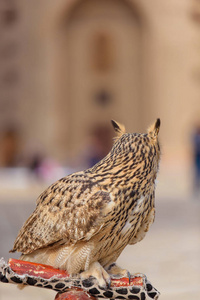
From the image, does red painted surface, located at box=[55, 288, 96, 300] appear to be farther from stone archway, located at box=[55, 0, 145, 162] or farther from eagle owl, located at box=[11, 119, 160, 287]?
stone archway, located at box=[55, 0, 145, 162]

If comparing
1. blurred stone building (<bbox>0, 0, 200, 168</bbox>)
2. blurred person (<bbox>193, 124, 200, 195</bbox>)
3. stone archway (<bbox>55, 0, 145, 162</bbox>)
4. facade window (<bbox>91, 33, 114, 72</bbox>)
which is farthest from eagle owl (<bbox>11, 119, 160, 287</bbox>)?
facade window (<bbox>91, 33, 114, 72</bbox>)

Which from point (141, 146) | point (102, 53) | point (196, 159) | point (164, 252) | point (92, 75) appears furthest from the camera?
point (92, 75)

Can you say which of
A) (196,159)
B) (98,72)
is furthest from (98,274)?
(98,72)

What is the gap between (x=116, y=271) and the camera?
284cm

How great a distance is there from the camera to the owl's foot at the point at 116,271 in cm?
278

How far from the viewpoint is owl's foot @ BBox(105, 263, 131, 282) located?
9.12 ft

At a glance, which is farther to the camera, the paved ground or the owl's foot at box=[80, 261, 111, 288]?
the paved ground

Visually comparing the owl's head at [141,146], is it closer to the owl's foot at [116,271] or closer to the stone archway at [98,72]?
the owl's foot at [116,271]

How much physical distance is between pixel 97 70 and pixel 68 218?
2409cm

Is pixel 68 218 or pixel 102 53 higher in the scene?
pixel 102 53

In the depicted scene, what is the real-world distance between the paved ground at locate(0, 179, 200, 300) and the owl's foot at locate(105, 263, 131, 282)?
2.78m

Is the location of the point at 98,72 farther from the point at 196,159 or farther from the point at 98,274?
the point at 98,274

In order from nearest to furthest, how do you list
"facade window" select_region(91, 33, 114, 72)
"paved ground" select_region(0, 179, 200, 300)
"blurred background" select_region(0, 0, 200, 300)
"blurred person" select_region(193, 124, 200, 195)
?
1. "paved ground" select_region(0, 179, 200, 300)
2. "blurred person" select_region(193, 124, 200, 195)
3. "blurred background" select_region(0, 0, 200, 300)
4. "facade window" select_region(91, 33, 114, 72)

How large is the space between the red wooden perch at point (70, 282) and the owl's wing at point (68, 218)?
107 mm
